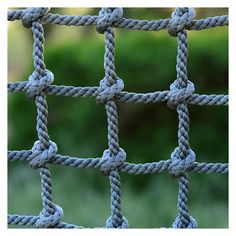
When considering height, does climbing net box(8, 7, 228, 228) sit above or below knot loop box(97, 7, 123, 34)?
below

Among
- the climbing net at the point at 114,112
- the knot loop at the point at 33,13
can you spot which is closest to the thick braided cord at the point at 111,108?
the climbing net at the point at 114,112

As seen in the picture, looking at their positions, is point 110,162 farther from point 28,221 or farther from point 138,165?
point 28,221

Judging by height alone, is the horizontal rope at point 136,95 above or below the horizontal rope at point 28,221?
above

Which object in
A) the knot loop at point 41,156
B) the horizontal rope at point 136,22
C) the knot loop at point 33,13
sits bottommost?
the knot loop at point 41,156

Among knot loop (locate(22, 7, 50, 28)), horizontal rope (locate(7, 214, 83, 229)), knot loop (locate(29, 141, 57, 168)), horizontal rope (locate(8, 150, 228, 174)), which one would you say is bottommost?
horizontal rope (locate(7, 214, 83, 229))

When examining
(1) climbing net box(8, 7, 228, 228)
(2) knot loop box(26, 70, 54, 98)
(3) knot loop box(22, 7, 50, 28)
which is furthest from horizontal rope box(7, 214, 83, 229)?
(3) knot loop box(22, 7, 50, 28)

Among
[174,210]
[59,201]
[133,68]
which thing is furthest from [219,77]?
[59,201]

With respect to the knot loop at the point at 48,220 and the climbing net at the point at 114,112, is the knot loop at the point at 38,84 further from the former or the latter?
the knot loop at the point at 48,220

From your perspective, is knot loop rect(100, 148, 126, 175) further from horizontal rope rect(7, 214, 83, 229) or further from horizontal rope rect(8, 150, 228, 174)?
horizontal rope rect(7, 214, 83, 229)
